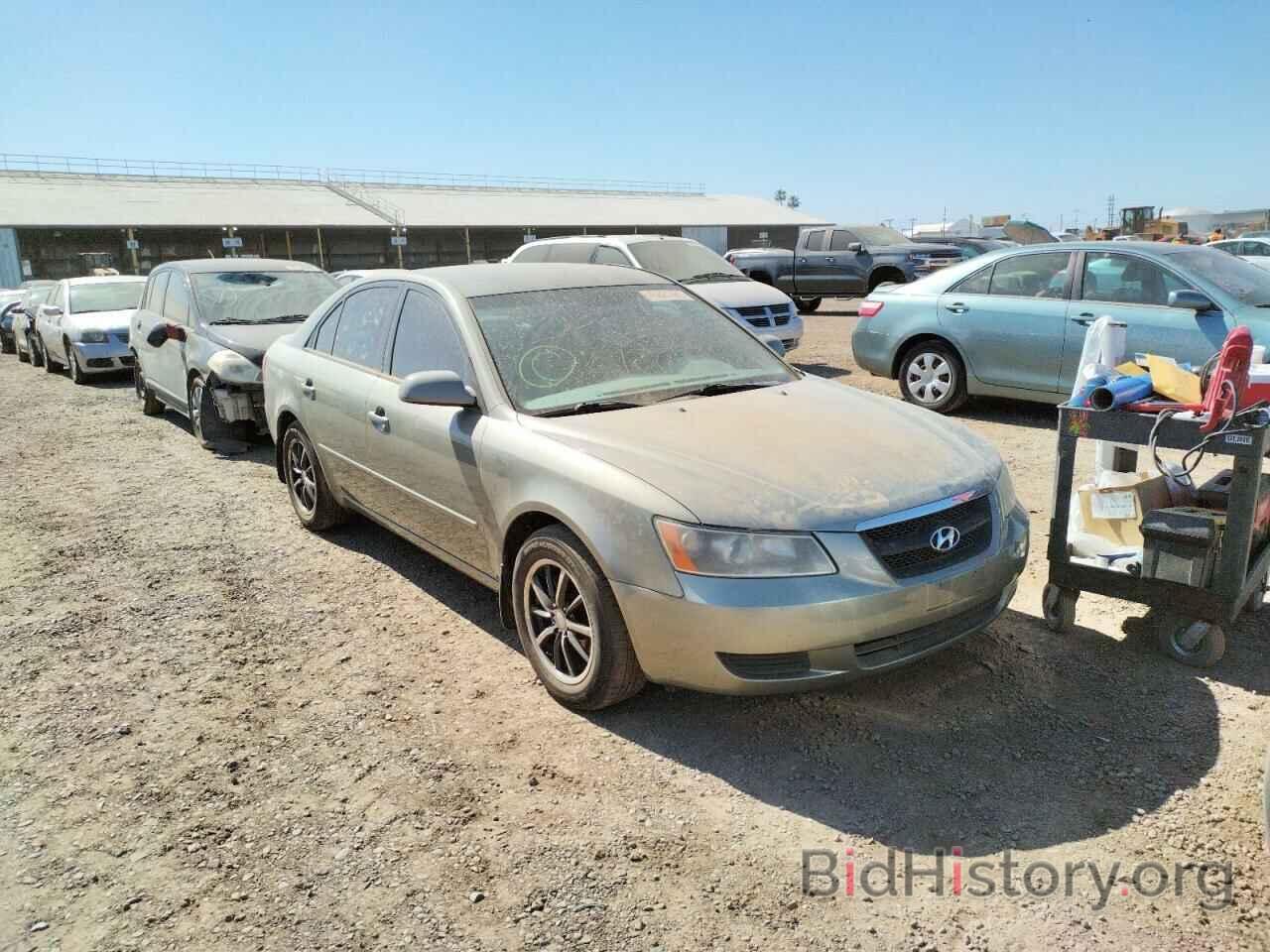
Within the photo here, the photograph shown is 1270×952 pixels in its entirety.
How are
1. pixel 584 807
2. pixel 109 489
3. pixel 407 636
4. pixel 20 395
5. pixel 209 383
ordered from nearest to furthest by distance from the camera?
pixel 584 807, pixel 407 636, pixel 109 489, pixel 209 383, pixel 20 395

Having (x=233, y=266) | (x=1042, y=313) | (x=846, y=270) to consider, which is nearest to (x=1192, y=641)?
(x=1042, y=313)

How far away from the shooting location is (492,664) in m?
3.95

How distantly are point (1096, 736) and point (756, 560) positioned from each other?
139cm

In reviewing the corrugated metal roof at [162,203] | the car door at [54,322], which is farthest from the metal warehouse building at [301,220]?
the car door at [54,322]

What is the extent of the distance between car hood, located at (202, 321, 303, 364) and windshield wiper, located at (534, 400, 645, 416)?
15.6 feet

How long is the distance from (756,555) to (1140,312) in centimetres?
563

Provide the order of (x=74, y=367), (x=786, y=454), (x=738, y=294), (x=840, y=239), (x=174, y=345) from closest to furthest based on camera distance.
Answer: (x=786, y=454) < (x=174, y=345) < (x=738, y=294) < (x=74, y=367) < (x=840, y=239)

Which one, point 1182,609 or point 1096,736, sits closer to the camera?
point 1096,736

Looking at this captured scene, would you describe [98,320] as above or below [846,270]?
below

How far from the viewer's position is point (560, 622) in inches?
136

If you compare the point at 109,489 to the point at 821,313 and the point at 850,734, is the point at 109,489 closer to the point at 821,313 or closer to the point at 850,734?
the point at 850,734

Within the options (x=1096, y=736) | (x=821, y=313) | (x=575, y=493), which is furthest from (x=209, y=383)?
(x=821, y=313)

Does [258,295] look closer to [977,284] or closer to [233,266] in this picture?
[233,266]

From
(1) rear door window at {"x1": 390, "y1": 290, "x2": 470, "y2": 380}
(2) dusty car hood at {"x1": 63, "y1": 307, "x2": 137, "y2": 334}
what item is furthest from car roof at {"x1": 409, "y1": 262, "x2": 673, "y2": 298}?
(2) dusty car hood at {"x1": 63, "y1": 307, "x2": 137, "y2": 334}
